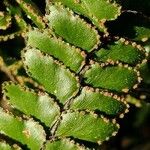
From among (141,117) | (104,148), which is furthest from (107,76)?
(141,117)

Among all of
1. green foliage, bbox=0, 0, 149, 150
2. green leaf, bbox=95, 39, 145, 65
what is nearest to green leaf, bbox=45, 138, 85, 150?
green foliage, bbox=0, 0, 149, 150

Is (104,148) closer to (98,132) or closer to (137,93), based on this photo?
(137,93)

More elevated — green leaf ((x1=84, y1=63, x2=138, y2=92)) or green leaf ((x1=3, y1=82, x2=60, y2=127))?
green leaf ((x1=84, y1=63, x2=138, y2=92))

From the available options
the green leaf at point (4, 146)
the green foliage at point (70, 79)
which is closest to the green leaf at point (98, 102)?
the green foliage at point (70, 79)

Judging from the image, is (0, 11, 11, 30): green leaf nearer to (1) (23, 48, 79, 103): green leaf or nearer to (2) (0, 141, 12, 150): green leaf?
(1) (23, 48, 79, 103): green leaf

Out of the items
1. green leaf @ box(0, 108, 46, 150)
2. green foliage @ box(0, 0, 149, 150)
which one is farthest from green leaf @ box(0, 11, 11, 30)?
green leaf @ box(0, 108, 46, 150)

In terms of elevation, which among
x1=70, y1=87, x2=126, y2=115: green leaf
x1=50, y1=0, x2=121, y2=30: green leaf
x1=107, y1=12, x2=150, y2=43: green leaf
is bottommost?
x1=70, y1=87, x2=126, y2=115: green leaf
